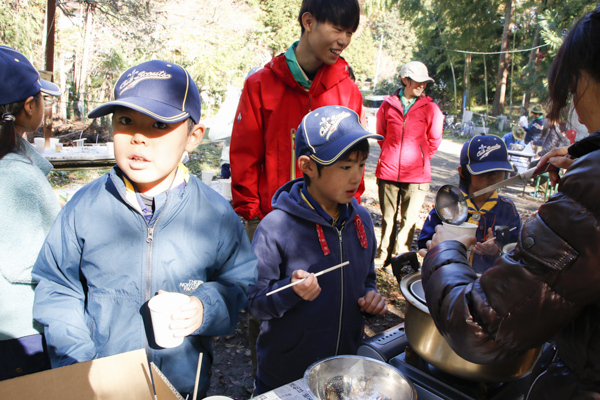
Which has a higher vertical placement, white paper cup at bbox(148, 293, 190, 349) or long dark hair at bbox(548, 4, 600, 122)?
long dark hair at bbox(548, 4, 600, 122)

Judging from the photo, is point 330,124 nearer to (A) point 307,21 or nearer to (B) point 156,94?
(B) point 156,94

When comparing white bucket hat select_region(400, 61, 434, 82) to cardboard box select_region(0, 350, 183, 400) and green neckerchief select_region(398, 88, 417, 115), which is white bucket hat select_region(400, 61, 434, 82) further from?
cardboard box select_region(0, 350, 183, 400)

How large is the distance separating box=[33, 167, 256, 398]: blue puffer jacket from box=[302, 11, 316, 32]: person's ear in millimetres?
1636

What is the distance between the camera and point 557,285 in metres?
0.83

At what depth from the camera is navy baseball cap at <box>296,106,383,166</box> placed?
1863 mm

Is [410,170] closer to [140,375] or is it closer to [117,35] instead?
[140,375]

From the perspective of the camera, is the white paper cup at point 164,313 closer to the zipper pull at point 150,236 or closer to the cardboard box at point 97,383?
the cardboard box at point 97,383

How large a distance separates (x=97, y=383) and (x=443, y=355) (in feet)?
3.37

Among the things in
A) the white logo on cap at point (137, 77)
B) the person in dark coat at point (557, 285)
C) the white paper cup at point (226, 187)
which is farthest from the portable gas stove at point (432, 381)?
the white paper cup at point (226, 187)

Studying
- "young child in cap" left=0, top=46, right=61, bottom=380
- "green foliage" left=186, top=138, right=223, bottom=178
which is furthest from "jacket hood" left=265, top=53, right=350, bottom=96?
"green foliage" left=186, top=138, right=223, bottom=178

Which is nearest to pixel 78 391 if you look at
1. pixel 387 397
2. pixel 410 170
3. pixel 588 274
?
pixel 387 397

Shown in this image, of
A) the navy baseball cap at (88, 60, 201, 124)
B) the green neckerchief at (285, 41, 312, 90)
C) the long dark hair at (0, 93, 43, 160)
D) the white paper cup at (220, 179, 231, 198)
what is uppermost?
the green neckerchief at (285, 41, 312, 90)

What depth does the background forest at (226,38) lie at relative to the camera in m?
12.9

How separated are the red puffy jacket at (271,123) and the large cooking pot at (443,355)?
61.7 inches
